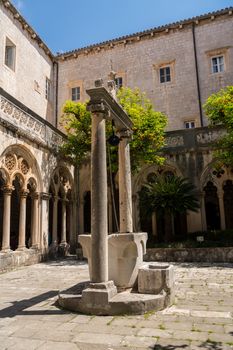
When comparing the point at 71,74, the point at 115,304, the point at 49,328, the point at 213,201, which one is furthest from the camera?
the point at 71,74

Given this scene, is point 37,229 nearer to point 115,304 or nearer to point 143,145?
point 143,145

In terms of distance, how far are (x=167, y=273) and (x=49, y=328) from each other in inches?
87.1

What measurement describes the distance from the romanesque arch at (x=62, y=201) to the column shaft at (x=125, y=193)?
705 centimetres

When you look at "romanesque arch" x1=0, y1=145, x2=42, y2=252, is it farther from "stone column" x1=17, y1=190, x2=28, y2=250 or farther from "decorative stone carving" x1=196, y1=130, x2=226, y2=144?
"decorative stone carving" x1=196, y1=130, x2=226, y2=144

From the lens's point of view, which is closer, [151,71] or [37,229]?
[37,229]

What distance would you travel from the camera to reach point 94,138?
5.83 metres

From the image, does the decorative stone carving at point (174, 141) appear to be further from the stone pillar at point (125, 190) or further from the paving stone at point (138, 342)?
the paving stone at point (138, 342)

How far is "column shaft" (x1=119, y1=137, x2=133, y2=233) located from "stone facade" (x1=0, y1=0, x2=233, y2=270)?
4.91 metres

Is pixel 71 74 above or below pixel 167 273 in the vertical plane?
above

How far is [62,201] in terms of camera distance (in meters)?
14.7

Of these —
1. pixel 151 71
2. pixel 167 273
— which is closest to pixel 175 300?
→ pixel 167 273

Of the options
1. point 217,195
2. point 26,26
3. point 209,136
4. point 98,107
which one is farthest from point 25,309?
point 26,26

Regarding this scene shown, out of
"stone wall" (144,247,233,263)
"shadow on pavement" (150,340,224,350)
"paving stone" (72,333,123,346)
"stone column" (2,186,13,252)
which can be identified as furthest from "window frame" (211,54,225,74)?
"paving stone" (72,333,123,346)

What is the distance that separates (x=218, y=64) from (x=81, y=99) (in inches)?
347
